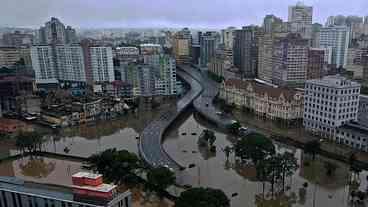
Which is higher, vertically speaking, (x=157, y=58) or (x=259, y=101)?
(x=157, y=58)

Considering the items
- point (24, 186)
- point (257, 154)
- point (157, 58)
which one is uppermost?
point (157, 58)

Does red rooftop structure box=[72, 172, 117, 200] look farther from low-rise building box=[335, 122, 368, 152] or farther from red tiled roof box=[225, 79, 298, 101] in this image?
red tiled roof box=[225, 79, 298, 101]

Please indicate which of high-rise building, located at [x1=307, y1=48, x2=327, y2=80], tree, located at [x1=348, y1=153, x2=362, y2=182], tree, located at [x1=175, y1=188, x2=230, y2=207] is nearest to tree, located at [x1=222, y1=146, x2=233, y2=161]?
tree, located at [x1=348, y1=153, x2=362, y2=182]

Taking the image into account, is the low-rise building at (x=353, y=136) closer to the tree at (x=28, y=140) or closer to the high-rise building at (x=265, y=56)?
the tree at (x=28, y=140)

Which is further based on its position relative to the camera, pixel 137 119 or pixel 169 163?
pixel 137 119

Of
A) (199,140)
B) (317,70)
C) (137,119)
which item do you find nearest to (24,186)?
(199,140)

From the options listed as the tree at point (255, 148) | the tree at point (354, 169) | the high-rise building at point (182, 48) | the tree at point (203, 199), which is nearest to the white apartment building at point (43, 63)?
the high-rise building at point (182, 48)

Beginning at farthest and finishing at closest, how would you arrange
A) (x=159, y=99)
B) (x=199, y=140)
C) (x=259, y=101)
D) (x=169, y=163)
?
(x=159, y=99)
(x=259, y=101)
(x=199, y=140)
(x=169, y=163)

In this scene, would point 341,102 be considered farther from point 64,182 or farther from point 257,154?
point 64,182
